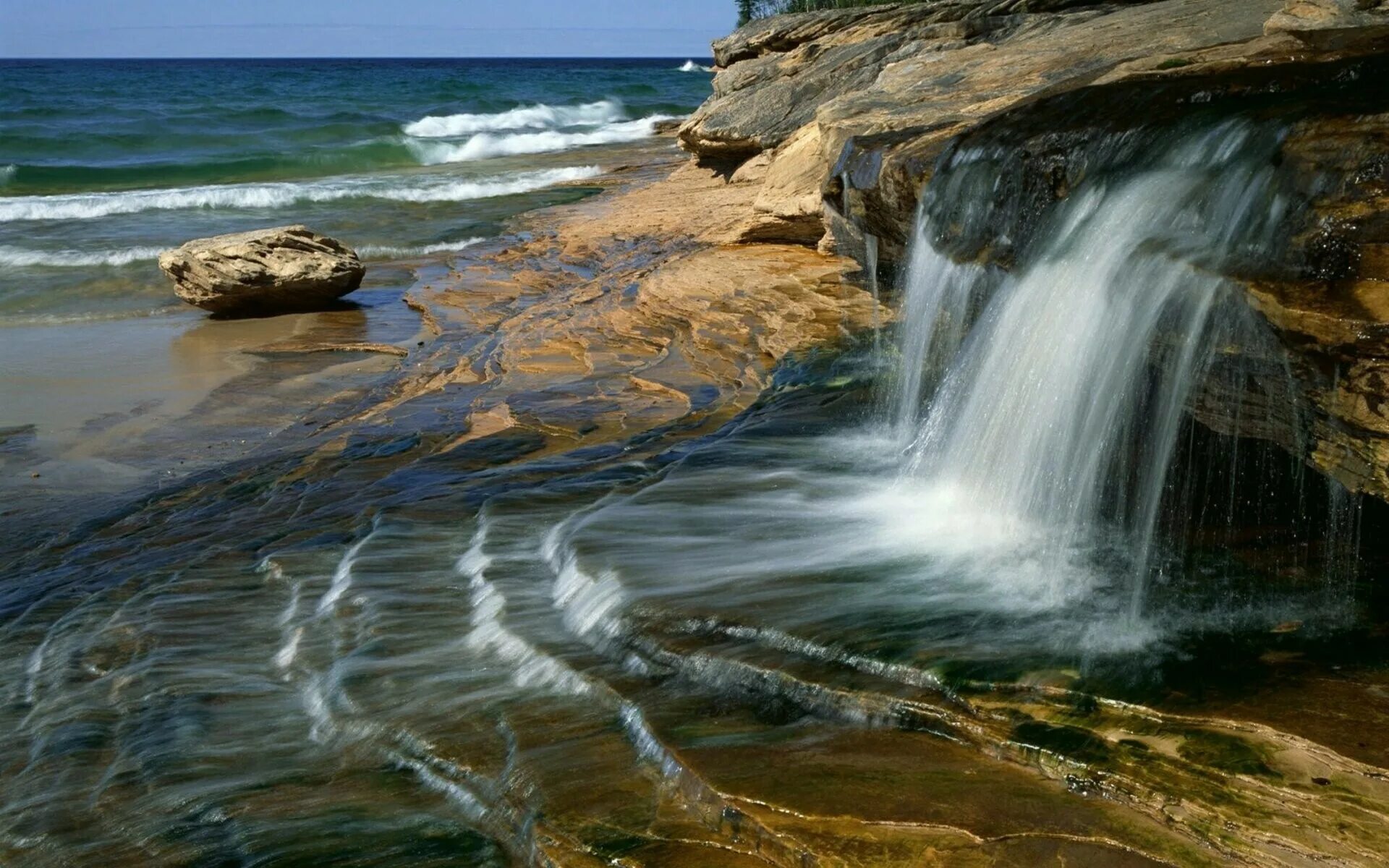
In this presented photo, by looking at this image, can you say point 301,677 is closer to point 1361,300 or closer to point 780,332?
point 1361,300

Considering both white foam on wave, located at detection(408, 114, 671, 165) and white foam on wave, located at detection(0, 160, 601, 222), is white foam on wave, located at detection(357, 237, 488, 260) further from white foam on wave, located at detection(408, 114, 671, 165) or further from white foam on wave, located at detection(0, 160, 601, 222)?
white foam on wave, located at detection(408, 114, 671, 165)

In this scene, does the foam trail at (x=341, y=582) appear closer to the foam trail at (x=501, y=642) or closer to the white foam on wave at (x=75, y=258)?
the foam trail at (x=501, y=642)

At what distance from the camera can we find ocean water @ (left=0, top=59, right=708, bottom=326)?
14.9 m

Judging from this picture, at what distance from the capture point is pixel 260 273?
450 inches

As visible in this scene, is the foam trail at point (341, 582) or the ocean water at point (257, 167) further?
the ocean water at point (257, 167)

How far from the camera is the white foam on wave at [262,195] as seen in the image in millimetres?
19625

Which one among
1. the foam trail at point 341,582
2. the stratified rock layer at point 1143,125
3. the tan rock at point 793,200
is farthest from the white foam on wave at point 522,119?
the foam trail at point 341,582

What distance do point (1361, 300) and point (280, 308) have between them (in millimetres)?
9766

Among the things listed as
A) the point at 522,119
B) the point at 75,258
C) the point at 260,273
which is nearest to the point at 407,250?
the point at 75,258

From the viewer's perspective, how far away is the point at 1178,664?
3508 mm

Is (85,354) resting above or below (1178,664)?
below

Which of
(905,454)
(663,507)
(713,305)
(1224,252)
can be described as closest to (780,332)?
(713,305)

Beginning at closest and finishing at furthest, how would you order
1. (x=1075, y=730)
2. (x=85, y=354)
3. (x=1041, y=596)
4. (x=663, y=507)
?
(x=1075, y=730)
(x=1041, y=596)
(x=663, y=507)
(x=85, y=354)

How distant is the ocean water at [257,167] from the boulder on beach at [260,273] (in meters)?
0.76
